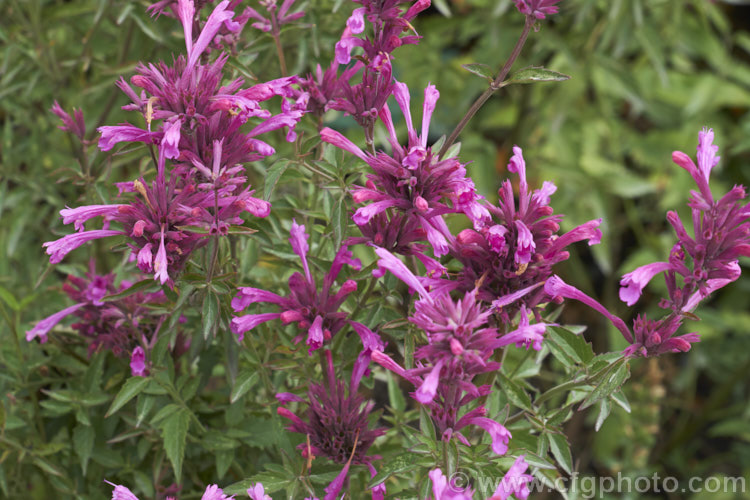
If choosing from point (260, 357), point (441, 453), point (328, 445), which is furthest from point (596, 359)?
point (260, 357)

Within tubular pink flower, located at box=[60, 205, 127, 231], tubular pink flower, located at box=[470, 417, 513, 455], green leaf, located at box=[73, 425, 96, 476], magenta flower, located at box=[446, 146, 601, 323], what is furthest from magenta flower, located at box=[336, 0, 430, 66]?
green leaf, located at box=[73, 425, 96, 476]

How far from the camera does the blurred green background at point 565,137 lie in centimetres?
143

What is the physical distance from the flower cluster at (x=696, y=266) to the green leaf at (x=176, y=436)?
1.61ft

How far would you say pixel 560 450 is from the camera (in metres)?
0.91

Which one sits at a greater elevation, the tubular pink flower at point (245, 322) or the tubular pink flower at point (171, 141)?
the tubular pink flower at point (171, 141)

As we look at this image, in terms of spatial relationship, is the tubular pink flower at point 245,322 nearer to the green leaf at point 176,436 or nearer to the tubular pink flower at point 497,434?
the green leaf at point 176,436

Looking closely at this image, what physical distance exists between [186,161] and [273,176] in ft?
0.34

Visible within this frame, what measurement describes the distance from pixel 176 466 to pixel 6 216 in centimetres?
111

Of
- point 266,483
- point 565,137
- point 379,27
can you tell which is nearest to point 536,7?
point 379,27

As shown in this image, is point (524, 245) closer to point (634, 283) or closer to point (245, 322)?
point (634, 283)

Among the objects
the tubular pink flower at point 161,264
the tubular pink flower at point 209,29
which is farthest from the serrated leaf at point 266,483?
the tubular pink flower at point 209,29

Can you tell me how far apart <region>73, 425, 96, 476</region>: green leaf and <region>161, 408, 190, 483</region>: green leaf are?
0.51 ft

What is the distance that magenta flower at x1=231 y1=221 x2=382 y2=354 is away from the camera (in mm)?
894

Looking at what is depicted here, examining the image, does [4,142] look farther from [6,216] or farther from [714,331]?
[714,331]
